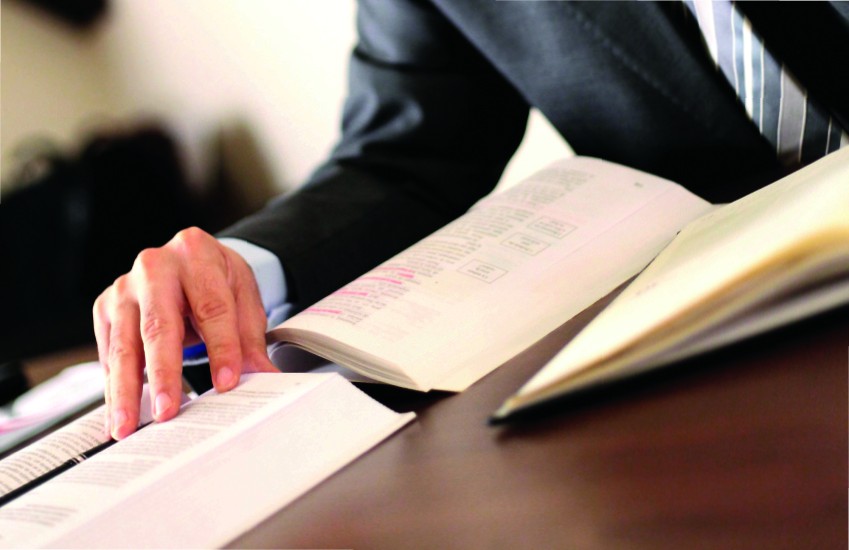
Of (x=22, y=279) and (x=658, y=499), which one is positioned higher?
(x=658, y=499)

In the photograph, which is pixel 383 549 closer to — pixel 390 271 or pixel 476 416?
pixel 476 416

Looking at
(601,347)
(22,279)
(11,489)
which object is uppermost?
(601,347)

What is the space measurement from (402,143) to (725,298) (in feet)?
2.08

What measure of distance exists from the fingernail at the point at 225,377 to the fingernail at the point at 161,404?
0.03 meters

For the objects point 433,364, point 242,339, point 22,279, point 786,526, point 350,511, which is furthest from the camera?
point 22,279

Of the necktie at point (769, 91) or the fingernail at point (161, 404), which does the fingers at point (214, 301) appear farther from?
the necktie at point (769, 91)

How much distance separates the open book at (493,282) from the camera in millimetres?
472

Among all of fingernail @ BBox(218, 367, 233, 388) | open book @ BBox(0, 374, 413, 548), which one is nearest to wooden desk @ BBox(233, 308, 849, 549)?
open book @ BBox(0, 374, 413, 548)

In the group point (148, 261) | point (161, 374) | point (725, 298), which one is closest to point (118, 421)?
point (161, 374)

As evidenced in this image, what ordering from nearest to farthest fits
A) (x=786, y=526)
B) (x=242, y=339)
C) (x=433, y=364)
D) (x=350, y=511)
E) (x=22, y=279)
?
(x=786, y=526) → (x=350, y=511) → (x=433, y=364) → (x=242, y=339) → (x=22, y=279)

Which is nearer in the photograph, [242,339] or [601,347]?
[601,347]

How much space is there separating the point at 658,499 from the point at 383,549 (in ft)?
0.37

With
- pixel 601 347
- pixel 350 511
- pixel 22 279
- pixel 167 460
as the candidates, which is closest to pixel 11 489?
pixel 167 460

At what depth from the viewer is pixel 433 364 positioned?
461 mm
